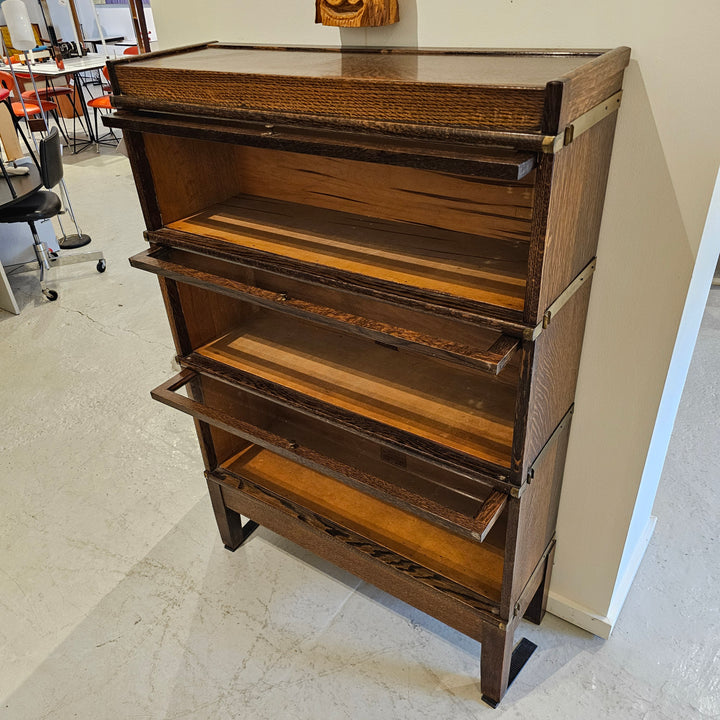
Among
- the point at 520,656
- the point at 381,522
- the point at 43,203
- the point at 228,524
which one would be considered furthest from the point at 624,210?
the point at 43,203

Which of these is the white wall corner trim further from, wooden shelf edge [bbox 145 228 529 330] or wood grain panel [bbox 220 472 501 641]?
wooden shelf edge [bbox 145 228 529 330]

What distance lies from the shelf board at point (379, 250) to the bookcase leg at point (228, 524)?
86cm

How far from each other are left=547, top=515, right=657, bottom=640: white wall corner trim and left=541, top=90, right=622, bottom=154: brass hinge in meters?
1.29

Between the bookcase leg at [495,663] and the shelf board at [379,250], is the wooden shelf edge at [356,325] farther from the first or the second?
the bookcase leg at [495,663]

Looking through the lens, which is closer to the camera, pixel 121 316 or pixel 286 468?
pixel 286 468

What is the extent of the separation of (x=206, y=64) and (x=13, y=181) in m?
3.05

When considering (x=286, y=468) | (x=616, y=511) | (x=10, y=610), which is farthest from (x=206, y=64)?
(x=10, y=610)

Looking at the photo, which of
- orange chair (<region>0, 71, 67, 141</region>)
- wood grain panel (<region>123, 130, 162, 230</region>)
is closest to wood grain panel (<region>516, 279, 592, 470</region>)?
wood grain panel (<region>123, 130, 162, 230</region>)

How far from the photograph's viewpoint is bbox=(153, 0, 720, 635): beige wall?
111 cm

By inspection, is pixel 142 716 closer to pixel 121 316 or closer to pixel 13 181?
pixel 121 316

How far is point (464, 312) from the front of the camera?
3.70ft

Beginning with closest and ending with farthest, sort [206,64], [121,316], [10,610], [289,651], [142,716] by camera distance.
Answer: [206,64]
[142,716]
[289,651]
[10,610]
[121,316]

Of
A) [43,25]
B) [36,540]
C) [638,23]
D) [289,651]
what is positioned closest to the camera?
[638,23]

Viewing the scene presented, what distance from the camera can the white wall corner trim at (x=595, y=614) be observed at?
1803mm
